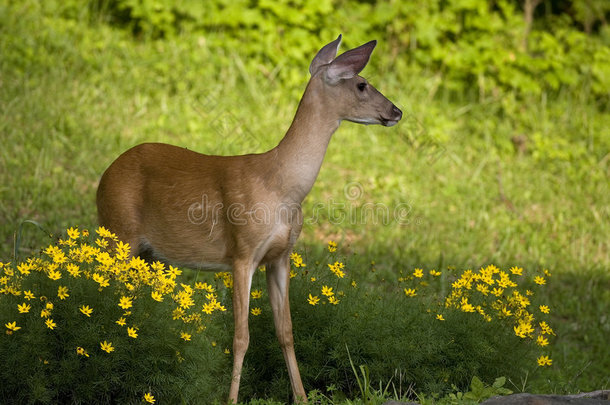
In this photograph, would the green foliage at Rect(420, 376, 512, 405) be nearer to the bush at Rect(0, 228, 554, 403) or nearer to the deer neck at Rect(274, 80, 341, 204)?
the bush at Rect(0, 228, 554, 403)

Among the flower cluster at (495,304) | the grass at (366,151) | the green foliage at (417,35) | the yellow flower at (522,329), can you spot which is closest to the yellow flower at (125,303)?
the flower cluster at (495,304)

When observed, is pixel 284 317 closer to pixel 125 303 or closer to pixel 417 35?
pixel 125 303

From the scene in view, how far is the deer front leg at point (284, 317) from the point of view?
445cm

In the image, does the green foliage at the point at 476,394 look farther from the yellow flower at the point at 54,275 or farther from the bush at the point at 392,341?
the yellow flower at the point at 54,275

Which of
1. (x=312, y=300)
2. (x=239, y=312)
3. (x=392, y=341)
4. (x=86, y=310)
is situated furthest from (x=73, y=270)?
(x=392, y=341)

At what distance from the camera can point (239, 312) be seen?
4285 millimetres

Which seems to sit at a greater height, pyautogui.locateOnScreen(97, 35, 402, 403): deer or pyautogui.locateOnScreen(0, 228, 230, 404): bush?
pyautogui.locateOnScreen(97, 35, 402, 403): deer

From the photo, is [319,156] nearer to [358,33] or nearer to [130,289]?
[130,289]

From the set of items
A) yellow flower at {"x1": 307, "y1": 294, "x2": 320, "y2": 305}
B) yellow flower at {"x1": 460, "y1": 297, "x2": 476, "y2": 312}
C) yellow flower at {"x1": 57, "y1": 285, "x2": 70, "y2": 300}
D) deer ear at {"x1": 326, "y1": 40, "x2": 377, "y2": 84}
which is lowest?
yellow flower at {"x1": 307, "y1": 294, "x2": 320, "y2": 305}

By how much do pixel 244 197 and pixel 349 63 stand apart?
82 cm

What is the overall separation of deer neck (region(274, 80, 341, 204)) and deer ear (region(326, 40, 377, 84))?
103mm

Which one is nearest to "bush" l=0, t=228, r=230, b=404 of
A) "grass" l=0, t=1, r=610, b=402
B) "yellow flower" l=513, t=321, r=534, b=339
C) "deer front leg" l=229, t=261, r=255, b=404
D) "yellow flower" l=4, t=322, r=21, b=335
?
"yellow flower" l=4, t=322, r=21, b=335

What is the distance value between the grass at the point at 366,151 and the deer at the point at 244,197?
6.47 ft

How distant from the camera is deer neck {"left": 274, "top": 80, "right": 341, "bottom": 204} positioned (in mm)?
4277
